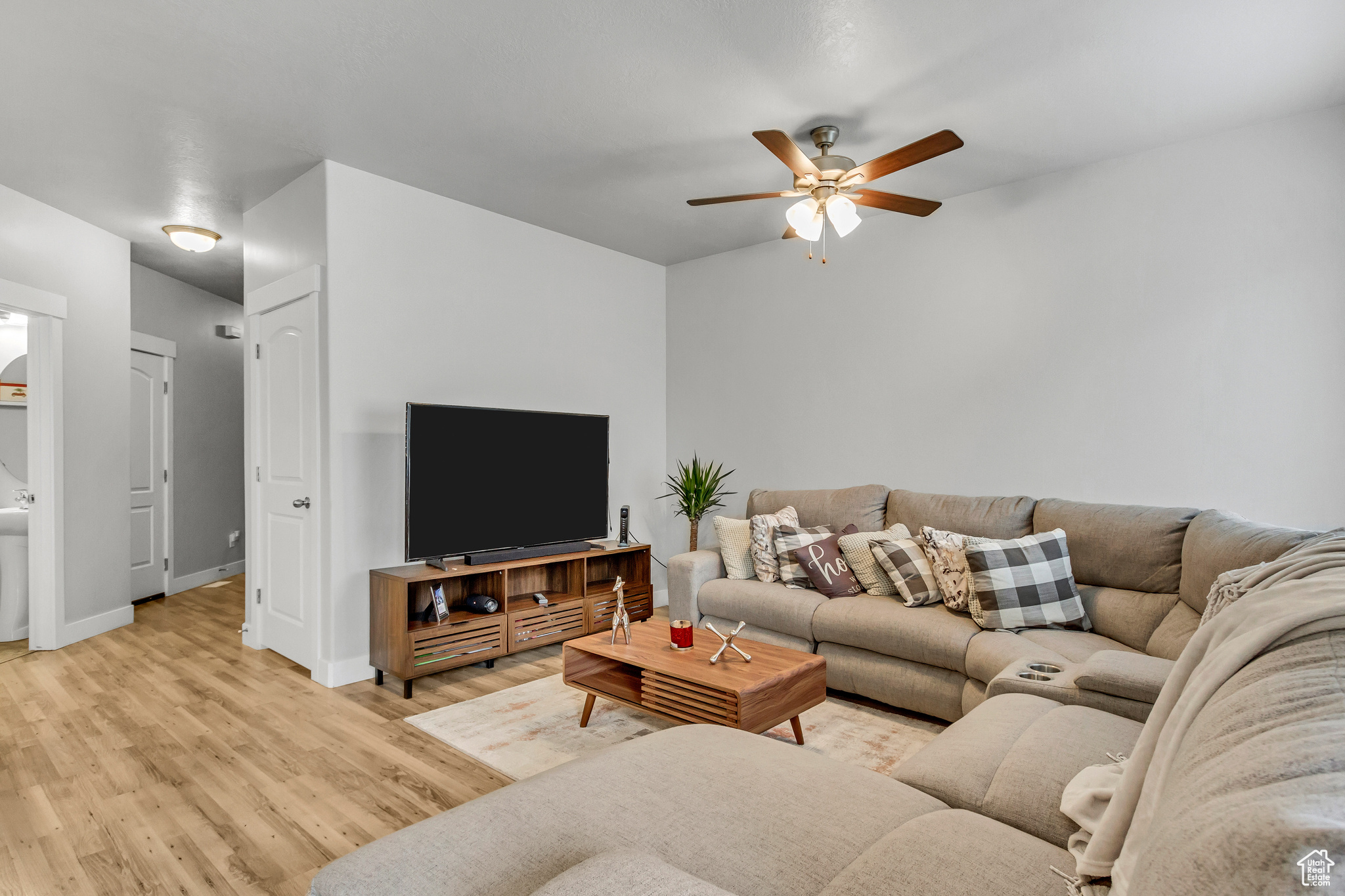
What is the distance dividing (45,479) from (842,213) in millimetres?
4849

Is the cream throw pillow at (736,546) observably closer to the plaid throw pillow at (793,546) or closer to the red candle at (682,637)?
the plaid throw pillow at (793,546)

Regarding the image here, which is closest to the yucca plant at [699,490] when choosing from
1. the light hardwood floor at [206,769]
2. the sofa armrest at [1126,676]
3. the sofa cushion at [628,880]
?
the light hardwood floor at [206,769]

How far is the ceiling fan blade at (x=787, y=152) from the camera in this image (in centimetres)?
249

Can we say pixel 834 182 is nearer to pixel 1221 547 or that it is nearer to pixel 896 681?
pixel 1221 547

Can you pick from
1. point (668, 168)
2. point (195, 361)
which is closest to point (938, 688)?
point (668, 168)

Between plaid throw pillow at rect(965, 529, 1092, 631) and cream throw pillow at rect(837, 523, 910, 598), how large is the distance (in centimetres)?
52

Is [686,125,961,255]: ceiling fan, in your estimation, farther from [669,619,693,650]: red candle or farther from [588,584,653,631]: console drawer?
[588,584,653,631]: console drawer

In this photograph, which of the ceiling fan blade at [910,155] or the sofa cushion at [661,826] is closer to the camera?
the sofa cushion at [661,826]

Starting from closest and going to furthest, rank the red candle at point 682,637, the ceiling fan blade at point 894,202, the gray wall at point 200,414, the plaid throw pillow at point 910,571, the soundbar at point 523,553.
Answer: the red candle at point 682,637
the ceiling fan blade at point 894,202
the plaid throw pillow at point 910,571
the soundbar at point 523,553
the gray wall at point 200,414

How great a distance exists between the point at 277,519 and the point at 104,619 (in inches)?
71.9

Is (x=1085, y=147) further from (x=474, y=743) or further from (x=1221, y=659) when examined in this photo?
(x=474, y=743)

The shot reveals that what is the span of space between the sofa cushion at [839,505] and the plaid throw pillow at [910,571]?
1.46 feet

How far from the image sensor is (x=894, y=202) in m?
3.12

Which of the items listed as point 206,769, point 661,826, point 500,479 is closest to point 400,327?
point 500,479
